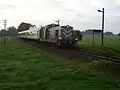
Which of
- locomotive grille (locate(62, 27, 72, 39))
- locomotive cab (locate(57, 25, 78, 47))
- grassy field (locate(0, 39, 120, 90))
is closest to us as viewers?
grassy field (locate(0, 39, 120, 90))

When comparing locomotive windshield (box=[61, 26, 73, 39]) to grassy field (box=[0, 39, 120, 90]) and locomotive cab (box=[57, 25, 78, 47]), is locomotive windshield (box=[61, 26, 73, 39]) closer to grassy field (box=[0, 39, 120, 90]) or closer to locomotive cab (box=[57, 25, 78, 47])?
locomotive cab (box=[57, 25, 78, 47])

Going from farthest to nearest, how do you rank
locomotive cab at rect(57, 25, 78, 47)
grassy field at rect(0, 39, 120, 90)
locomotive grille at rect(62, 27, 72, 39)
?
locomotive grille at rect(62, 27, 72, 39), locomotive cab at rect(57, 25, 78, 47), grassy field at rect(0, 39, 120, 90)

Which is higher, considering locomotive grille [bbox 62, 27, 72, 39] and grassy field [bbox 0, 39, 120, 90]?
locomotive grille [bbox 62, 27, 72, 39]

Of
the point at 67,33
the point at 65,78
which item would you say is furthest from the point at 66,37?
the point at 65,78

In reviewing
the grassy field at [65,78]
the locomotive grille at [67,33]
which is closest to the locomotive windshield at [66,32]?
the locomotive grille at [67,33]

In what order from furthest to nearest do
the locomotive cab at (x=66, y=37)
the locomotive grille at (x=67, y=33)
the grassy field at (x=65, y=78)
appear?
the locomotive grille at (x=67, y=33)
the locomotive cab at (x=66, y=37)
the grassy field at (x=65, y=78)

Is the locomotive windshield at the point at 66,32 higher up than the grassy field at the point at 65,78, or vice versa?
the locomotive windshield at the point at 66,32

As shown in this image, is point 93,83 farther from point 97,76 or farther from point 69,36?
point 69,36

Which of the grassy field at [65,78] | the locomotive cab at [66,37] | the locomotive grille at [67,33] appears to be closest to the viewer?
the grassy field at [65,78]

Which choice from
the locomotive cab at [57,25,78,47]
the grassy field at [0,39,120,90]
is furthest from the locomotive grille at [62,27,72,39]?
the grassy field at [0,39,120,90]

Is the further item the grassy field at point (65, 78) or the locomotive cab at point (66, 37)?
the locomotive cab at point (66, 37)

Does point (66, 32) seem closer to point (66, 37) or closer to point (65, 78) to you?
point (66, 37)

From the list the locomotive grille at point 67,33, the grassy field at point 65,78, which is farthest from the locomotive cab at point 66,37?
the grassy field at point 65,78

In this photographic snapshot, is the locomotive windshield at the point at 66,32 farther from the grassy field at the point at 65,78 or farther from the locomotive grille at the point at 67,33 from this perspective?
the grassy field at the point at 65,78
